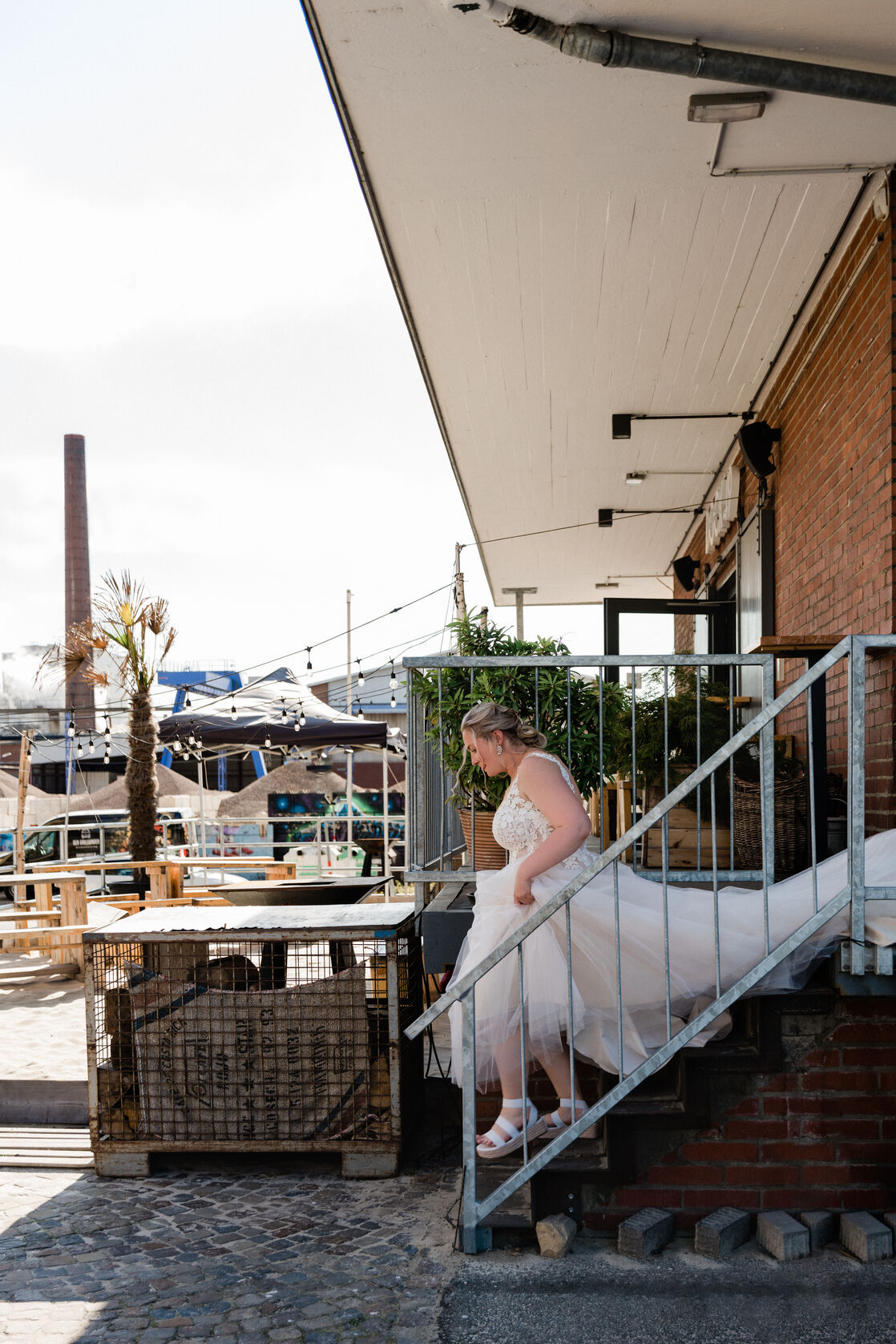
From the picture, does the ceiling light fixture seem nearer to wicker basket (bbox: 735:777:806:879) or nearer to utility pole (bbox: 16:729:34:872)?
wicker basket (bbox: 735:777:806:879)

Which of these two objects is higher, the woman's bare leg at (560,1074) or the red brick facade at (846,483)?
the red brick facade at (846,483)

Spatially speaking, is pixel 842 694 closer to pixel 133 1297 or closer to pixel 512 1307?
pixel 512 1307

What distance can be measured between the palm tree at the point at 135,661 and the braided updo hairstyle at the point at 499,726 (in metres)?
9.71

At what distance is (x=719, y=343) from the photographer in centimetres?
675

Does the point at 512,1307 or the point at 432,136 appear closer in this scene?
the point at 512,1307

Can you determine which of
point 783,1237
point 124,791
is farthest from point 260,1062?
point 124,791

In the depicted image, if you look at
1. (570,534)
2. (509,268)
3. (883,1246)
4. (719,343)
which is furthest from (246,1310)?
(570,534)

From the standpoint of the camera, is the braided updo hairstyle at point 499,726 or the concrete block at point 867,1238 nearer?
the concrete block at point 867,1238

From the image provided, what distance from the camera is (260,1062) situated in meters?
4.46

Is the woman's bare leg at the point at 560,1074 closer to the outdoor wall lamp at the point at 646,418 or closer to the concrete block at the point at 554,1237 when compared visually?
the concrete block at the point at 554,1237

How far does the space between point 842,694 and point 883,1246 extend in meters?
2.57

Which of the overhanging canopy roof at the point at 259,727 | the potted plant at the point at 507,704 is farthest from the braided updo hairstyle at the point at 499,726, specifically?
the overhanging canopy roof at the point at 259,727

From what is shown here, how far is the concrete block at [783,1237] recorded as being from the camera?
341 centimetres

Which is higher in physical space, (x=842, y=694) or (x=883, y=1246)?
(x=842, y=694)
